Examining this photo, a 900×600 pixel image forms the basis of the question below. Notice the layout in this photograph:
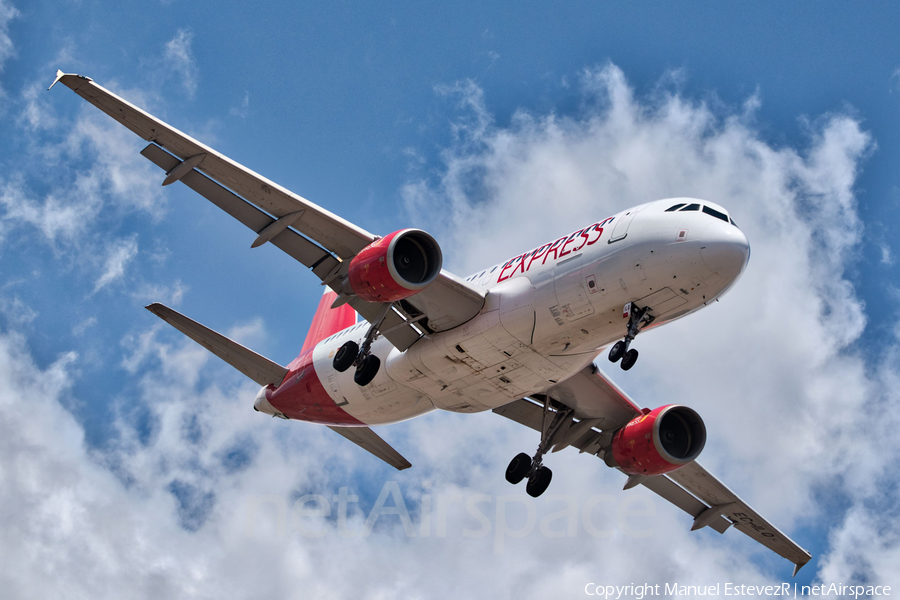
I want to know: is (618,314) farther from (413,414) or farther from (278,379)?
(278,379)

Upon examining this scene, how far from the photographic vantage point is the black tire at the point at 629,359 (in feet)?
64.6

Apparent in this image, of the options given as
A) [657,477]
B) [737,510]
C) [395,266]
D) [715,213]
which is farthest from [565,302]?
[737,510]

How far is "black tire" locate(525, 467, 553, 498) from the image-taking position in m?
26.7

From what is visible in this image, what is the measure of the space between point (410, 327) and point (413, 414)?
12.1 ft

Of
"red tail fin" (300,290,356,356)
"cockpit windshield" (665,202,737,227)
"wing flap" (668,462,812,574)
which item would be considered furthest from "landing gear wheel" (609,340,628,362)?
"red tail fin" (300,290,356,356)

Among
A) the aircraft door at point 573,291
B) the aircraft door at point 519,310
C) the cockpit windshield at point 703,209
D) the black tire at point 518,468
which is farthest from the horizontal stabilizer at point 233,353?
the cockpit windshield at point 703,209

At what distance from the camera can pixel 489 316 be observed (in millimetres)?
21750

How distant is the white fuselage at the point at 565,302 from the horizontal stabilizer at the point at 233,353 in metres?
4.63

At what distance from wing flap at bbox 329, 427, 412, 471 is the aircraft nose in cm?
1417

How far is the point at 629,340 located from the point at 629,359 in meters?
0.45

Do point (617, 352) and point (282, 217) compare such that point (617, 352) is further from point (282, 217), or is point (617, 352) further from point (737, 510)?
point (737, 510)

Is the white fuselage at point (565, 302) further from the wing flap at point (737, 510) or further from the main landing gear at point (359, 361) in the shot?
the wing flap at point (737, 510)

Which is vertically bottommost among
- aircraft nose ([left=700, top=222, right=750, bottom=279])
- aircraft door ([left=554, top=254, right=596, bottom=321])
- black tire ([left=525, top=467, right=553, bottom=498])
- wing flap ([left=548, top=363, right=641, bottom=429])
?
black tire ([left=525, top=467, right=553, bottom=498])

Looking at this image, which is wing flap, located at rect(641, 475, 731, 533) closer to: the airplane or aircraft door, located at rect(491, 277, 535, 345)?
the airplane
